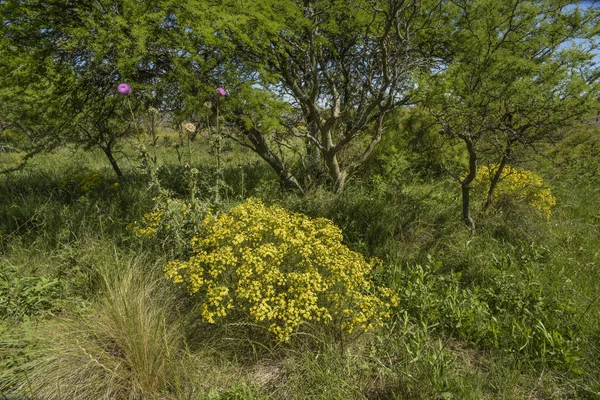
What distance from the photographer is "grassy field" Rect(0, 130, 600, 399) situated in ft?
5.73

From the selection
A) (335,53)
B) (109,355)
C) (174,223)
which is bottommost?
(109,355)

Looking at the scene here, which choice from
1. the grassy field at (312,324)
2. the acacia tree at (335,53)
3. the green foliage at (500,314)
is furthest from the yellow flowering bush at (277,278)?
the acacia tree at (335,53)

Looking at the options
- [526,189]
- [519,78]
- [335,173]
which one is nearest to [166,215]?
[335,173]

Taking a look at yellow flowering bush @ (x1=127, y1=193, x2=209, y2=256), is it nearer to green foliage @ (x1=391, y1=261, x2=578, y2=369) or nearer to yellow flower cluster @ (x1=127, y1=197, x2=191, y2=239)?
yellow flower cluster @ (x1=127, y1=197, x2=191, y2=239)

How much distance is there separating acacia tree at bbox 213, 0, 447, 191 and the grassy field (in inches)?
58.8

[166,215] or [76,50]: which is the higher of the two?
[76,50]

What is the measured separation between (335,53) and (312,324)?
3954 millimetres

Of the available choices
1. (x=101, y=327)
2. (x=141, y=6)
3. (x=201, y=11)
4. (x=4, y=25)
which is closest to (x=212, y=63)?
(x=201, y=11)

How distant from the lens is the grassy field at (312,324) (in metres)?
1.75

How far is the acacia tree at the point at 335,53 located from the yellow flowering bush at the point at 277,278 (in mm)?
1901

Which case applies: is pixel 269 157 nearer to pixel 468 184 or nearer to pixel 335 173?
pixel 335 173

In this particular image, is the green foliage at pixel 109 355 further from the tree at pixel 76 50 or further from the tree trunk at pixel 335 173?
the tree trunk at pixel 335 173

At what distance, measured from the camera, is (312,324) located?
2.08 m

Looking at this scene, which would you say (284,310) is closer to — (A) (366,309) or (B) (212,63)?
(A) (366,309)
